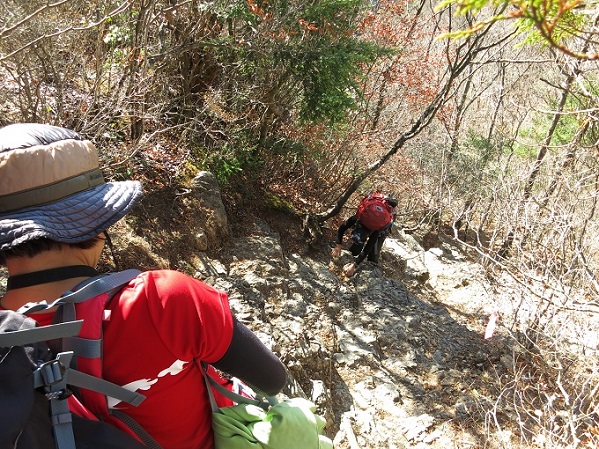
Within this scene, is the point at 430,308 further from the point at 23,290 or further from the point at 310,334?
the point at 23,290

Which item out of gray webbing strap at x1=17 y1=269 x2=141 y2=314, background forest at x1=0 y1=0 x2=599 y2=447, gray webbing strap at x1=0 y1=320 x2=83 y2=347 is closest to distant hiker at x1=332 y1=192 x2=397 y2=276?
background forest at x1=0 y1=0 x2=599 y2=447

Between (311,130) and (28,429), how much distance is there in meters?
8.43

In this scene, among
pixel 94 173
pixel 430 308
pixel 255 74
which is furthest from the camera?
pixel 430 308

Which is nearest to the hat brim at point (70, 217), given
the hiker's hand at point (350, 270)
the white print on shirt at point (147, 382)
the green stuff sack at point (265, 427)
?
the white print on shirt at point (147, 382)

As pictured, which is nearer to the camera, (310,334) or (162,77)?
(310,334)

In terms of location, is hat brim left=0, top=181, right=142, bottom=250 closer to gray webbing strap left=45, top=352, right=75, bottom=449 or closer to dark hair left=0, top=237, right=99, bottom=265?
dark hair left=0, top=237, right=99, bottom=265

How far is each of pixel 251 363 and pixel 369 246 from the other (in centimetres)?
694

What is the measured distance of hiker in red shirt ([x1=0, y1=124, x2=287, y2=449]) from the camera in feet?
3.40

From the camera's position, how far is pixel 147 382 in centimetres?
108

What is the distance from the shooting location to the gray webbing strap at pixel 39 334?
2.77 feet

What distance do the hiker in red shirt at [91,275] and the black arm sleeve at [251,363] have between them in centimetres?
6

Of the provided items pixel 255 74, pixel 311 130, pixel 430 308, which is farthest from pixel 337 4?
pixel 430 308

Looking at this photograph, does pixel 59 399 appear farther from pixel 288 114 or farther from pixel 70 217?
pixel 288 114

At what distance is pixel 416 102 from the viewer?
43.8ft
